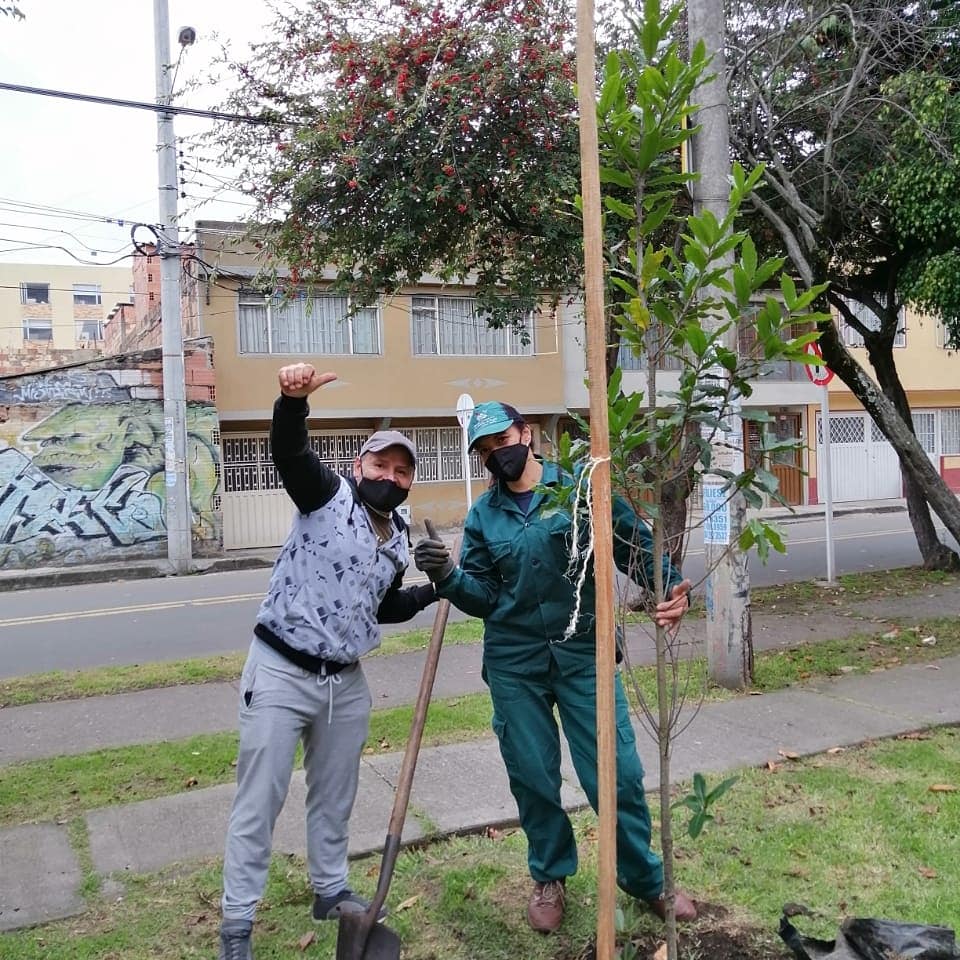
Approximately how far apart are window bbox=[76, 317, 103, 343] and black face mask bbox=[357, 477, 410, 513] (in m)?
43.7

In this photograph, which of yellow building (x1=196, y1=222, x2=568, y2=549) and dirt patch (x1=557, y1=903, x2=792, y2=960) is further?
yellow building (x1=196, y1=222, x2=568, y2=549)

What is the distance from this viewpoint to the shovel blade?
2844mm

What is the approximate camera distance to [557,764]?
320 centimetres

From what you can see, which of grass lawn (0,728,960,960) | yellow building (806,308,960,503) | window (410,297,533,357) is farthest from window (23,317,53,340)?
grass lawn (0,728,960,960)

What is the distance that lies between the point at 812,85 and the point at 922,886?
28.6 ft

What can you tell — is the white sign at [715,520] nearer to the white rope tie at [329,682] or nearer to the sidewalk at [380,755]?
the sidewalk at [380,755]

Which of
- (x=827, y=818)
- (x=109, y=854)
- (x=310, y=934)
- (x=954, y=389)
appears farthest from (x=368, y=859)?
(x=954, y=389)

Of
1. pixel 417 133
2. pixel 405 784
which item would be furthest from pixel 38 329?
pixel 405 784

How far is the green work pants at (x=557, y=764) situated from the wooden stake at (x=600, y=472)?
0.85 m

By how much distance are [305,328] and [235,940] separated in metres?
16.3

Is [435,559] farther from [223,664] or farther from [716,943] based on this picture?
[223,664]

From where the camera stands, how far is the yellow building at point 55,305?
4191 cm

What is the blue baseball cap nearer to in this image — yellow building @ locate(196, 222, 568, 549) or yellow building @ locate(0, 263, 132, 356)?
yellow building @ locate(196, 222, 568, 549)

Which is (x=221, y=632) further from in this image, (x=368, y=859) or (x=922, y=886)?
(x=922, y=886)
